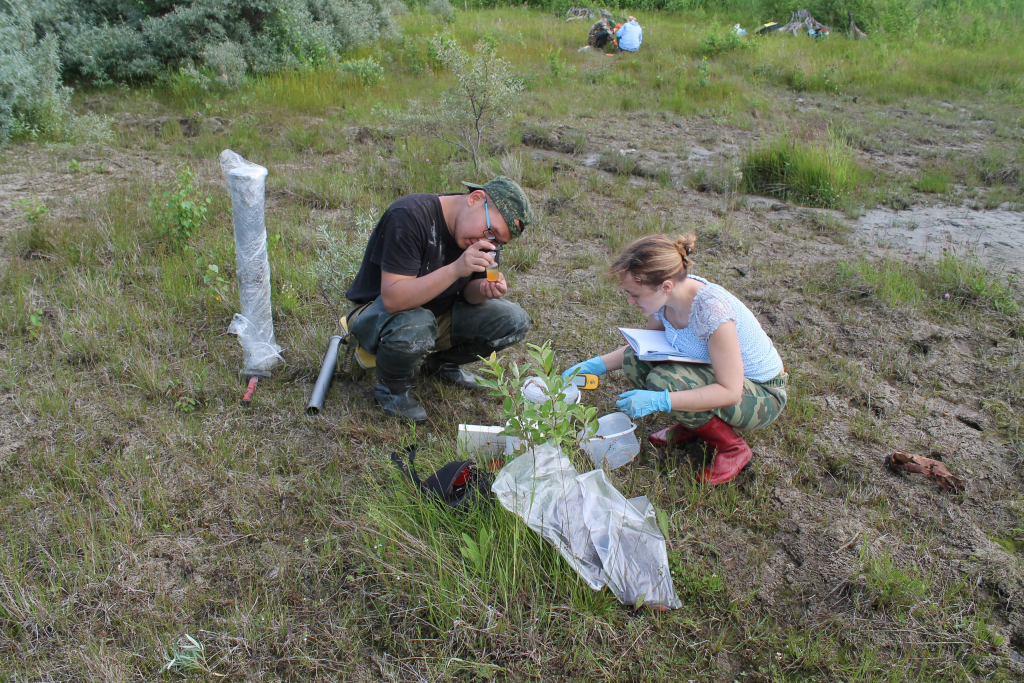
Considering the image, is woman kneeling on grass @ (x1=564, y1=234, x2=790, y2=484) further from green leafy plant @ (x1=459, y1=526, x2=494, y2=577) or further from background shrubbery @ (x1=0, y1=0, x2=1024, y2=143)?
background shrubbery @ (x1=0, y1=0, x2=1024, y2=143)

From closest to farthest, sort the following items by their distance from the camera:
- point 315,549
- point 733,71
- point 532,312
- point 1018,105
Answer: point 315,549, point 532,312, point 1018,105, point 733,71

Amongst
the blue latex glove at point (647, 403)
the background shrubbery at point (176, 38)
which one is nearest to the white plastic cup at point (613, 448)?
the blue latex glove at point (647, 403)

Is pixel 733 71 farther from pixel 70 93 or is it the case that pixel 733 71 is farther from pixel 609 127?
pixel 70 93

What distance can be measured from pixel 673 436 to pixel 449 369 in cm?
129

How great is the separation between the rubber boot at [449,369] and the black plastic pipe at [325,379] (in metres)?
0.51

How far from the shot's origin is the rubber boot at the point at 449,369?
3.48 meters

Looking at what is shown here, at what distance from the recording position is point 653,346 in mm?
2852

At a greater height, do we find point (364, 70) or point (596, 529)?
point (364, 70)

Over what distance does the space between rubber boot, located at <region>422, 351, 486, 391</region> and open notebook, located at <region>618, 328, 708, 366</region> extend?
3.14 ft

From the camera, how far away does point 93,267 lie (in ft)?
13.6

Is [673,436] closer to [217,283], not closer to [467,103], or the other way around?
[217,283]

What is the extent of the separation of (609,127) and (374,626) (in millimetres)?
6816

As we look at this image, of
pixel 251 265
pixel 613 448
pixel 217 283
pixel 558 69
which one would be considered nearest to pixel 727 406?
pixel 613 448

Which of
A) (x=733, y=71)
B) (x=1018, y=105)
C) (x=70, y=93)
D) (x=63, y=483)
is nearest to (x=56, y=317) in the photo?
(x=63, y=483)
